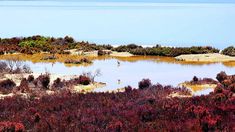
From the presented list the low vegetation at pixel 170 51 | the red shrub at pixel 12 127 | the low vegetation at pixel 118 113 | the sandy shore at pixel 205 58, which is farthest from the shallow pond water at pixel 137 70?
the red shrub at pixel 12 127

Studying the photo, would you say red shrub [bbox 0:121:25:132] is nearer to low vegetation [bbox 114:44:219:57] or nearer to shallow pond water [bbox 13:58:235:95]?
shallow pond water [bbox 13:58:235:95]

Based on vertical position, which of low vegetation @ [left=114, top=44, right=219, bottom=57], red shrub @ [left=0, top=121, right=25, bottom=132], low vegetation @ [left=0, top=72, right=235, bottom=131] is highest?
low vegetation @ [left=114, top=44, right=219, bottom=57]

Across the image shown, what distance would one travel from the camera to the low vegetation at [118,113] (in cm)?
1602

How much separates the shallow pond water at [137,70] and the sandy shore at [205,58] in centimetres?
224

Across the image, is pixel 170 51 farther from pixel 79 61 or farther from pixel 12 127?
pixel 12 127

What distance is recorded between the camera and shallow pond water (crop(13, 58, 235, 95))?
30.4 metres

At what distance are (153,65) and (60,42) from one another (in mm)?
17750

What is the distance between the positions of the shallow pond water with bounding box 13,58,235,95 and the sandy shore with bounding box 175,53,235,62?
224 cm

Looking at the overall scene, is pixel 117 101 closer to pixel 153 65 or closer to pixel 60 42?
pixel 153 65

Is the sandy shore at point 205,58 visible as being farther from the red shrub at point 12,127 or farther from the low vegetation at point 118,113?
the red shrub at point 12,127

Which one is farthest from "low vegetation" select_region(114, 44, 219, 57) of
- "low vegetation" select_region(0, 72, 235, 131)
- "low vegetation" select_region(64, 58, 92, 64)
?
"low vegetation" select_region(0, 72, 235, 131)

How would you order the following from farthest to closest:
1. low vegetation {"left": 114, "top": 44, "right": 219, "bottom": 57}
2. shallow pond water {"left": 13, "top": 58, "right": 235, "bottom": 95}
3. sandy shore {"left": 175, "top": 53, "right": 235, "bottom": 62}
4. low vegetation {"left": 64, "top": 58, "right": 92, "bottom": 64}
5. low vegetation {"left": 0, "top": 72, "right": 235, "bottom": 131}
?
low vegetation {"left": 114, "top": 44, "right": 219, "bottom": 57}, sandy shore {"left": 175, "top": 53, "right": 235, "bottom": 62}, low vegetation {"left": 64, "top": 58, "right": 92, "bottom": 64}, shallow pond water {"left": 13, "top": 58, "right": 235, "bottom": 95}, low vegetation {"left": 0, "top": 72, "right": 235, "bottom": 131}

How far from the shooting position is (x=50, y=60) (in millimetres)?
41438

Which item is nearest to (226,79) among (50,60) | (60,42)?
(50,60)
